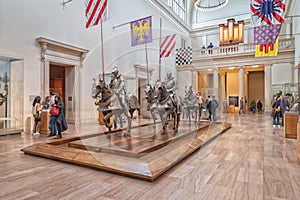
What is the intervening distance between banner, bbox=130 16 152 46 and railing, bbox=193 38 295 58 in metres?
10.3

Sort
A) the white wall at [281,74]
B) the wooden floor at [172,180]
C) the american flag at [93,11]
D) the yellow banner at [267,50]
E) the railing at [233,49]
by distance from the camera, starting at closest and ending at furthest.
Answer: the wooden floor at [172,180], the american flag at [93,11], the yellow banner at [267,50], the white wall at [281,74], the railing at [233,49]

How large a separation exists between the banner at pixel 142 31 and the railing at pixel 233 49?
10.3 meters

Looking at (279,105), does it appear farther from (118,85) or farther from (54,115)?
(54,115)

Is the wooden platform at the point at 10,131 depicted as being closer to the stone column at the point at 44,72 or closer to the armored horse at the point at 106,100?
the stone column at the point at 44,72

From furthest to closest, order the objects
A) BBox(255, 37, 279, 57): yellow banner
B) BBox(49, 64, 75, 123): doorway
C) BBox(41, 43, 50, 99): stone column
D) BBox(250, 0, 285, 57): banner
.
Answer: BBox(255, 37, 279, 57): yellow banner, BBox(49, 64, 75, 123): doorway, BBox(250, 0, 285, 57): banner, BBox(41, 43, 50, 99): stone column

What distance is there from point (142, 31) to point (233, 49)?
11.3 metres

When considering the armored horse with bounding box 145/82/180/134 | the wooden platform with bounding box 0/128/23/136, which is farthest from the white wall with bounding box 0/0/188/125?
the armored horse with bounding box 145/82/180/134

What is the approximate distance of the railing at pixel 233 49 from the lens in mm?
15500

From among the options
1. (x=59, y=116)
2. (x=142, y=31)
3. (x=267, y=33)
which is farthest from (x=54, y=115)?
(x=267, y=33)

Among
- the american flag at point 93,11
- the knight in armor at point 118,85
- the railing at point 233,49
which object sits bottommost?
the knight in armor at point 118,85

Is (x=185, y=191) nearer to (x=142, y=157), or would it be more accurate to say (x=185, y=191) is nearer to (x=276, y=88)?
(x=142, y=157)

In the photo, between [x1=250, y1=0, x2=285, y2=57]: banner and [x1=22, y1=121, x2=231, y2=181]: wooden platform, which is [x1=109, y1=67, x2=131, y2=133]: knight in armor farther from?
[x1=250, y1=0, x2=285, y2=57]: banner

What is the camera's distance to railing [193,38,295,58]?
15500mm

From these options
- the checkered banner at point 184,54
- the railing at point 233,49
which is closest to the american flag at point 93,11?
the checkered banner at point 184,54
